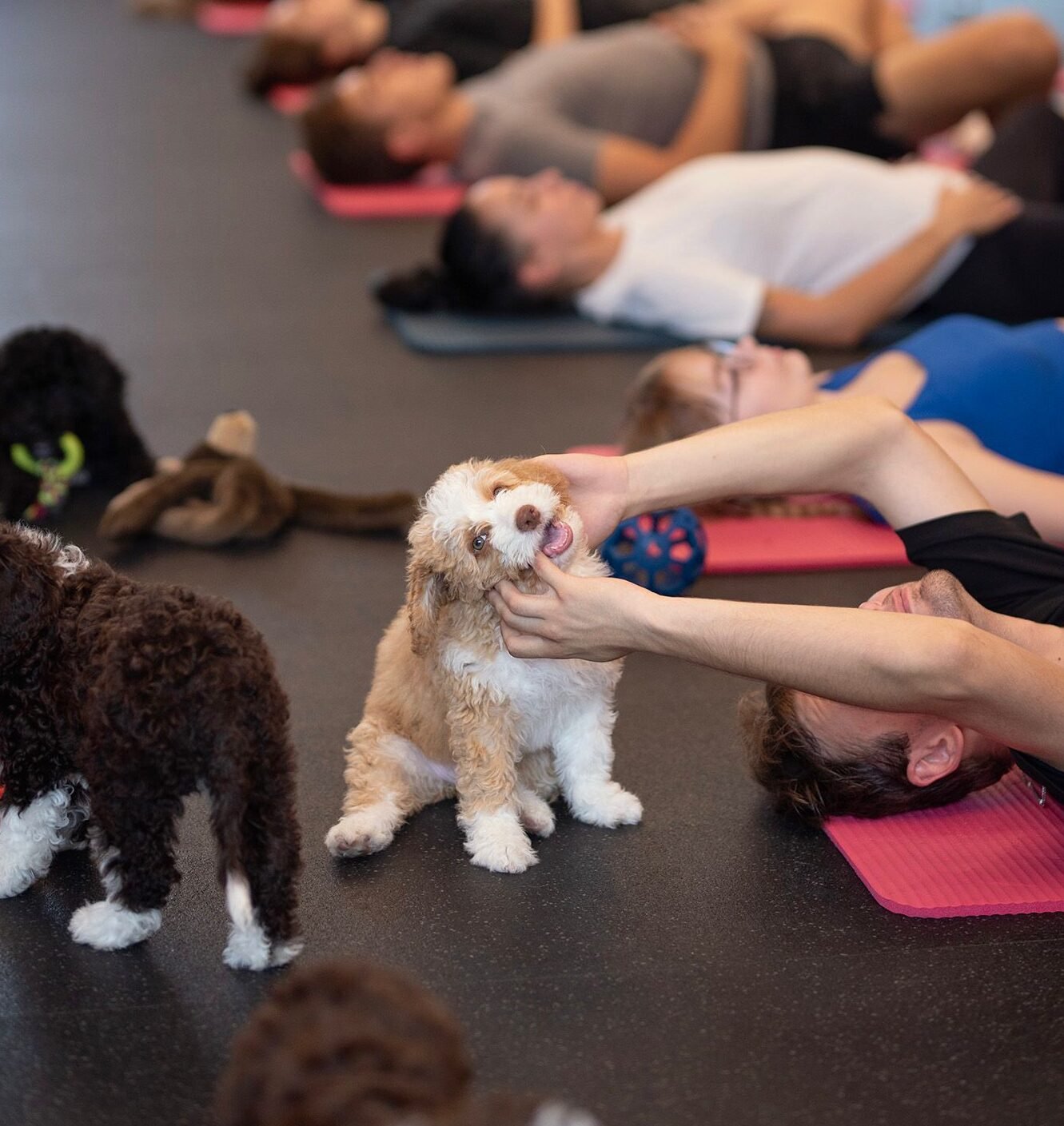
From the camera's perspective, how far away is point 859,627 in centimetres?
175

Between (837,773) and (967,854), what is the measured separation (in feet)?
0.79

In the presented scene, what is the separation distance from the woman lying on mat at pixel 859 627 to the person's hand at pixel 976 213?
6.36ft

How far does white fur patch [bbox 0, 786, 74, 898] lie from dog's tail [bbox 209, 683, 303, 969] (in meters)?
0.33

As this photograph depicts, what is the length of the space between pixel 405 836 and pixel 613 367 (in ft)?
7.71

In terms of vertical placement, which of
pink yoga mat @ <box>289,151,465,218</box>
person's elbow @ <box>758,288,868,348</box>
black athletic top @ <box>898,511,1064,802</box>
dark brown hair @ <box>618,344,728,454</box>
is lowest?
pink yoga mat @ <box>289,151,465,218</box>

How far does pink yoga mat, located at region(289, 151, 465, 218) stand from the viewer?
5664 millimetres

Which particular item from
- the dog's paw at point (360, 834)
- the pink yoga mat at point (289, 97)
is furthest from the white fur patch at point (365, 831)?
the pink yoga mat at point (289, 97)

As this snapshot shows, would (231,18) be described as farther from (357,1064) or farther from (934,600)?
(357,1064)

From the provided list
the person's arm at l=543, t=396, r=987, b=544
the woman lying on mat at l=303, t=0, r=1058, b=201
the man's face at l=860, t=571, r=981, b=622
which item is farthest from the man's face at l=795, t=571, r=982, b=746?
the woman lying on mat at l=303, t=0, r=1058, b=201

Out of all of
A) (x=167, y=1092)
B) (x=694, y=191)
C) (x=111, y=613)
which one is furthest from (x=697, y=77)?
(x=167, y=1092)

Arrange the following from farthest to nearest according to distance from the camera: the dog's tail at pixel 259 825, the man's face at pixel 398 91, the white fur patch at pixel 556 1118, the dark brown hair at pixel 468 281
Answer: the man's face at pixel 398 91 → the dark brown hair at pixel 468 281 → the dog's tail at pixel 259 825 → the white fur patch at pixel 556 1118

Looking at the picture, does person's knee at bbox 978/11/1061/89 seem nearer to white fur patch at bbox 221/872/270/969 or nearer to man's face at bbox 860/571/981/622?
man's face at bbox 860/571/981/622

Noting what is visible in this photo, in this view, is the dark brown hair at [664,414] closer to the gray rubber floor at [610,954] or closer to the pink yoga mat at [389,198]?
the gray rubber floor at [610,954]

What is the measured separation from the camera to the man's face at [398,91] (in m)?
5.23
